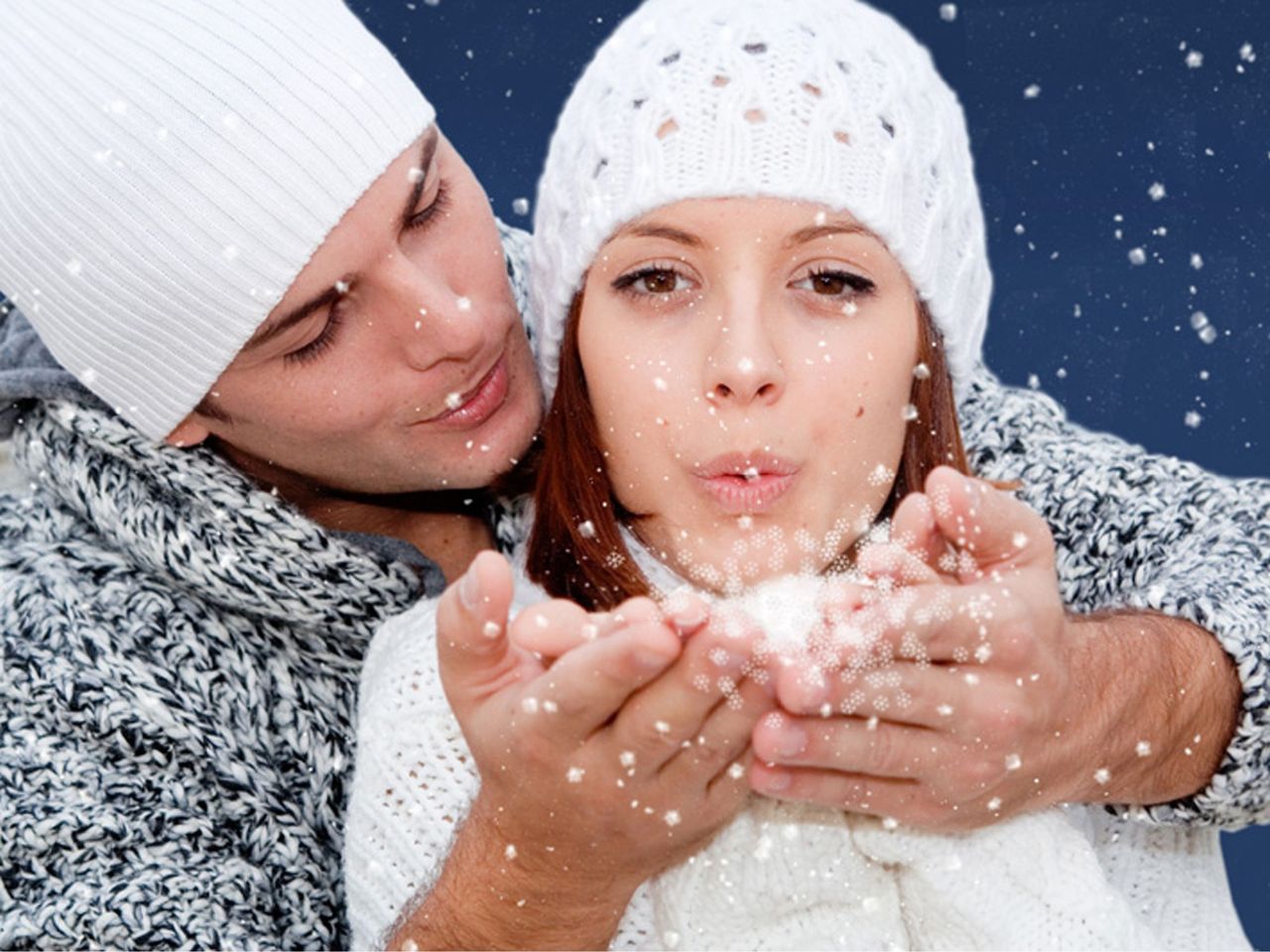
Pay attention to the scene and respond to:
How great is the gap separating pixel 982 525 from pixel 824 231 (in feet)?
1.03

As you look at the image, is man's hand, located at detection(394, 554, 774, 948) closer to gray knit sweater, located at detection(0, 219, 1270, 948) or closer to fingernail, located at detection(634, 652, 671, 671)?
fingernail, located at detection(634, 652, 671, 671)

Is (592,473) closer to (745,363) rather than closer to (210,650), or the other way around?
(745,363)

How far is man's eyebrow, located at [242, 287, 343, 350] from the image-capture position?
1.58 metres

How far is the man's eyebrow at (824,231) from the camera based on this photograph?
138 cm

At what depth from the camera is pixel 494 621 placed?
1.13 m

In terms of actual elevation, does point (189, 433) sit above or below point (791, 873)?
above

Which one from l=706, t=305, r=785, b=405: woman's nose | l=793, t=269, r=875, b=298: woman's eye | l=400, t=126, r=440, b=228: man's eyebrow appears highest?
l=400, t=126, r=440, b=228: man's eyebrow

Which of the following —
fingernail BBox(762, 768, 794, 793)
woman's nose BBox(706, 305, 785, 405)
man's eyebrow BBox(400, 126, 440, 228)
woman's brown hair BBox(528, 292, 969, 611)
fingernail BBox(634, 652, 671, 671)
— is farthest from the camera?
man's eyebrow BBox(400, 126, 440, 228)

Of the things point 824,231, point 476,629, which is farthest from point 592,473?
point 476,629

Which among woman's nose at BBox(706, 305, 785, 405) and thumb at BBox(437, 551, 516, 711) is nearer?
thumb at BBox(437, 551, 516, 711)

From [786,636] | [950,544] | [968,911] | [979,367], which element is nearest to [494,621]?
[786,636]

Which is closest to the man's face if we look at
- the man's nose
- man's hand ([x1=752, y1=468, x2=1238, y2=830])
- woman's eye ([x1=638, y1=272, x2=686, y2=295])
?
the man's nose

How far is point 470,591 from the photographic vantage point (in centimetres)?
112

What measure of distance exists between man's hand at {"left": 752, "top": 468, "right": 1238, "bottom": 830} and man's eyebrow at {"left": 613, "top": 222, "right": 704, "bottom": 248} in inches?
12.3
